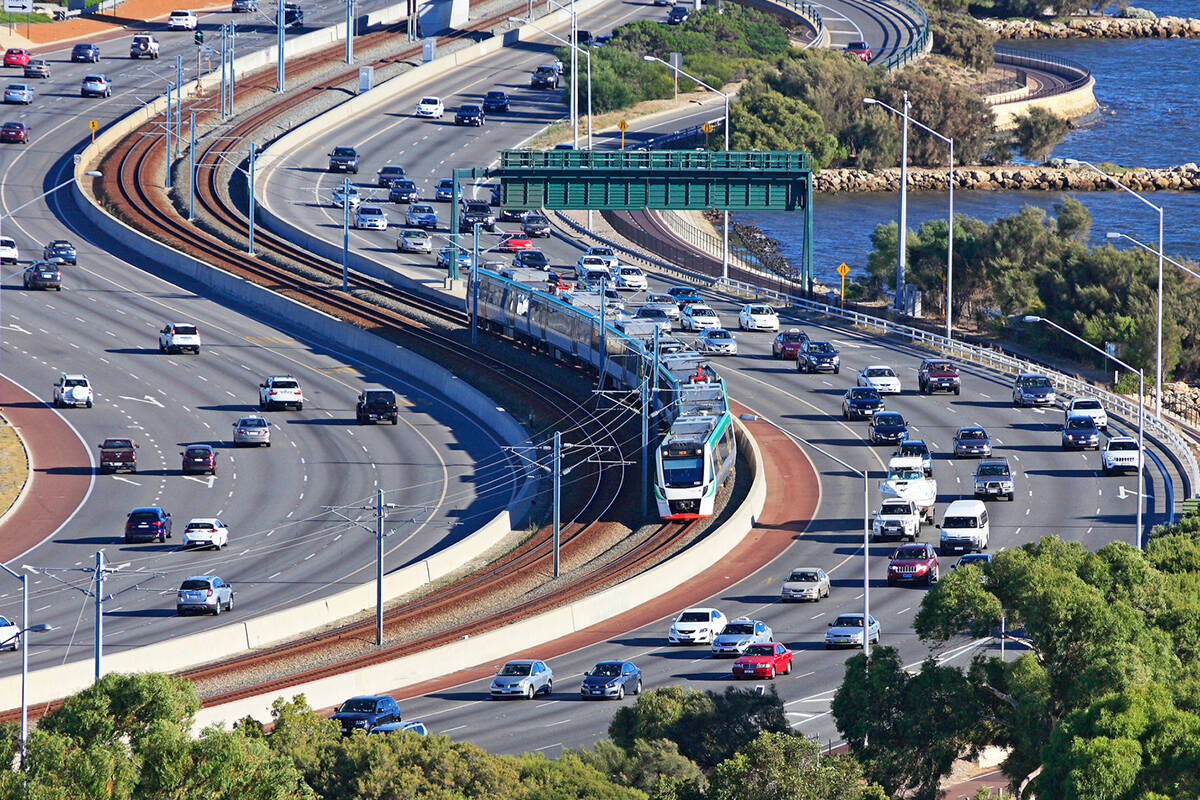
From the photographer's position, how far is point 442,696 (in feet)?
177

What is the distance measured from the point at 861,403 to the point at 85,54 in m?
86.6

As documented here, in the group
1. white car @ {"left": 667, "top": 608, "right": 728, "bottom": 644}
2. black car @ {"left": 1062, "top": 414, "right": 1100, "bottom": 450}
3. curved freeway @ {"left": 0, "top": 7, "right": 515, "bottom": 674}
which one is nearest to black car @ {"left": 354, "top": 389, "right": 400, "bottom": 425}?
curved freeway @ {"left": 0, "top": 7, "right": 515, "bottom": 674}

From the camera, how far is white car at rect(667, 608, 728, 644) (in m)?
58.8

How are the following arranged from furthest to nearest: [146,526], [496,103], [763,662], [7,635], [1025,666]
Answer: [496,103], [146,526], [7,635], [763,662], [1025,666]

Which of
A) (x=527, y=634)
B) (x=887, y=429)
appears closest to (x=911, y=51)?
(x=887, y=429)

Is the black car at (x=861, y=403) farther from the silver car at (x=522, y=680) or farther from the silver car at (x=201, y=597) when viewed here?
the silver car at (x=522, y=680)

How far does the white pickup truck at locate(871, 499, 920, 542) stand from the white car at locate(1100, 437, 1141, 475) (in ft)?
33.4

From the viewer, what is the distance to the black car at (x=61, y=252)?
109 m

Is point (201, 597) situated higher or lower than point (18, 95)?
lower

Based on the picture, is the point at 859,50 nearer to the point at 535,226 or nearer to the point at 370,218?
the point at 535,226

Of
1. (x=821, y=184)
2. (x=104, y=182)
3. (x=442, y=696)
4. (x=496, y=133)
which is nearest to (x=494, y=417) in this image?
(x=442, y=696)

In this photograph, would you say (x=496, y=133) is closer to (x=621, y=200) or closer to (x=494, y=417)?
(x=621, y=200)

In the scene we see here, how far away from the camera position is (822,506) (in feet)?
243

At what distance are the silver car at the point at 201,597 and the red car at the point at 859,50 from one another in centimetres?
12337
